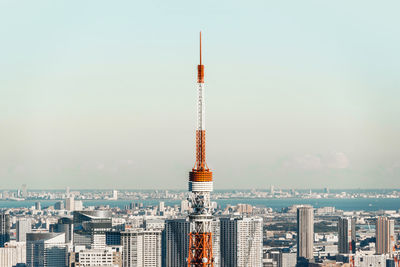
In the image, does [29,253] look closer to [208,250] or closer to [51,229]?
[51,229]

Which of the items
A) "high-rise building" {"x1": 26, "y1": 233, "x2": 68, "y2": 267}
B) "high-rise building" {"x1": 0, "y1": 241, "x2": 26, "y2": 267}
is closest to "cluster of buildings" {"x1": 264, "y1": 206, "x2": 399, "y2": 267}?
"high-rise building" {"x1": 26, "y1": 233, "x2": 68, "y2": 267}

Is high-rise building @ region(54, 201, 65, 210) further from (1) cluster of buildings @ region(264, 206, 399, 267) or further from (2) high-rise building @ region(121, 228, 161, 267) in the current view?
(2) high-rise building @ region(121, 228, 161, 267)

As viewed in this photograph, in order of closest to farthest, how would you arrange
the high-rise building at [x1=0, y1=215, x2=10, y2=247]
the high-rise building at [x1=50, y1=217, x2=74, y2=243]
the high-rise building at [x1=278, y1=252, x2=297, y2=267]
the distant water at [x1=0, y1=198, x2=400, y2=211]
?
the high-rise building at [x1=278, y1=252, x2=297, y2=267] < the high-rise building at [x1=50, y1=217, x2=74, y2=243] < the high-rise building at [x1=0, y1=215, x2=10, y2=247] < the distant water at [x1=0, y1=198, x2=400, y2=211]

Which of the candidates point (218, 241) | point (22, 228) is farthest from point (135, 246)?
point (22, 228)

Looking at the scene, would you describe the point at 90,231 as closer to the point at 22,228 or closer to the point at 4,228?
the point at 4,228

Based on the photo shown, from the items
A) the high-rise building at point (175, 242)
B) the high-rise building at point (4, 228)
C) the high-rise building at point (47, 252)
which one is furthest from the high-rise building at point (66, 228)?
the high-rise building at point (175, 242)

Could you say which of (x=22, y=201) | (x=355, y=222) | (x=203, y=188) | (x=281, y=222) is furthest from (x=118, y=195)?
(x=203, y=188)
